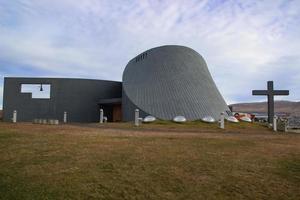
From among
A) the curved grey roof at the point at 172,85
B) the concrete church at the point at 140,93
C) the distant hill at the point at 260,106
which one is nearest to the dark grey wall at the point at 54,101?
the concrete church at the point at 140,93

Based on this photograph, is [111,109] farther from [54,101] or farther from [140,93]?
[140,93]

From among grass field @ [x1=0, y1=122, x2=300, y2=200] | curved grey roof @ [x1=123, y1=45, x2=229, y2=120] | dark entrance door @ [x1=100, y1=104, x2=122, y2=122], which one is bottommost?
grass field @ [x1=0, y1=122, x2=300, y2=200]

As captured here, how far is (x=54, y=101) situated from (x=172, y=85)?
51.1 feet

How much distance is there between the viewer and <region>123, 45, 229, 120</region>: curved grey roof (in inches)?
925

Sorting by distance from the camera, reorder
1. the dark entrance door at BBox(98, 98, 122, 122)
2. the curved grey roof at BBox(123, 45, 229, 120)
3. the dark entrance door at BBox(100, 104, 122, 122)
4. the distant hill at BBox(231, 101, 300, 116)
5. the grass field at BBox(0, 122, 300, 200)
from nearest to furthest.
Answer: the grass field at BBox(0, 122, 300, 200) → the curved grey roof at BBox(123, 45, 229, 120) → the dark entrance door at BBox(98, 98, 122, 122) → the dark entrance door at BBox(100, 104, 122, 122) → the distant hill at BBox(231, 101, 300, 116)

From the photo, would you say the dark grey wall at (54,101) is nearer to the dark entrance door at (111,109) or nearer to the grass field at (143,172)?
the dark entrance door at (111,109)

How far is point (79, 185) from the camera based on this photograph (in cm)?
506

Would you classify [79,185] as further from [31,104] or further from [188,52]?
[31,104]

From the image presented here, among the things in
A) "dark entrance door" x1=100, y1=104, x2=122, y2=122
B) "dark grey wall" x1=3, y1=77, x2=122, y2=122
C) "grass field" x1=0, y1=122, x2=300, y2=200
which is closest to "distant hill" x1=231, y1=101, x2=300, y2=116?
"dark entrance door" x1=100, y1=104, x2=122, y2=122

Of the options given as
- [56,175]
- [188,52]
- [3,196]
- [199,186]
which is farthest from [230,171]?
[188,52]

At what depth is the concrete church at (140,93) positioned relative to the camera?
23969mm

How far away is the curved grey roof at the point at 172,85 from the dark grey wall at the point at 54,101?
266 inches

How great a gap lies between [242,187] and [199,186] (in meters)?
0.82

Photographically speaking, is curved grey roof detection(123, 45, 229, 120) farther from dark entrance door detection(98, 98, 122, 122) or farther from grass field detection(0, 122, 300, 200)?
grass field detection(0, 122, 300, 200)
